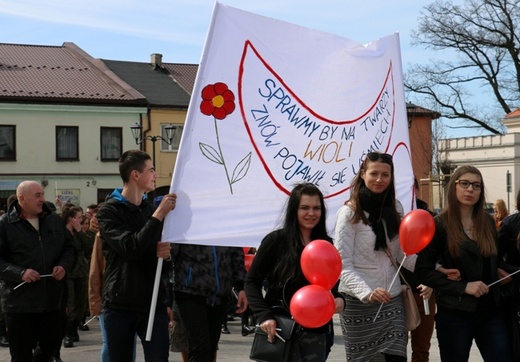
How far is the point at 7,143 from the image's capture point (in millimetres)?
39312

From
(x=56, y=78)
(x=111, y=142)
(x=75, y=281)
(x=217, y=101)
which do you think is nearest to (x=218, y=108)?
(x=217, y=101)

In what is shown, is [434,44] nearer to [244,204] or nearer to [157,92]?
[157,92]

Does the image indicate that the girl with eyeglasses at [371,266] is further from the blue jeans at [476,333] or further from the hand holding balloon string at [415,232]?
the blue jeans at [476,333]

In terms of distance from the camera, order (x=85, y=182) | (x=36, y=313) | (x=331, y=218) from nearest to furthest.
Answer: (x=331, y=218) → (x=36, y=313) → (x=85, y=182)

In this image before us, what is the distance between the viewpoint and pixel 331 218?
21.7 ft

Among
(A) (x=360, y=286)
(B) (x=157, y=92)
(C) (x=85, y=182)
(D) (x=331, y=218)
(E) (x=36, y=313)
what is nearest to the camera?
(A) (x=360, y=286)

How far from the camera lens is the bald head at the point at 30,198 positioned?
750 centimetres

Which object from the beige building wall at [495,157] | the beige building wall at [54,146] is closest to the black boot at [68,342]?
the beige building wall at [54,146]

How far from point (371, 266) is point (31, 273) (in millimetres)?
2925

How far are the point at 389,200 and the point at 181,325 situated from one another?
193cm

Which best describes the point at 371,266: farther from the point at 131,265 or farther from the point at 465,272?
the point at 131,265

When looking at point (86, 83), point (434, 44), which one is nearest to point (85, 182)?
point (86, 83)

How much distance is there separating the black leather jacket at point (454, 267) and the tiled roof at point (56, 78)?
34947mm

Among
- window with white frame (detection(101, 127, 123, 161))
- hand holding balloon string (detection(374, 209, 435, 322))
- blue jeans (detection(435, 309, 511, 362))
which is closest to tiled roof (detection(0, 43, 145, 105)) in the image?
window with white frame (detection(101, 127, 123, 161))
